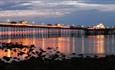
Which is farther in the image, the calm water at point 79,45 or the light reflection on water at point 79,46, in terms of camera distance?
the calm water at point 79,45

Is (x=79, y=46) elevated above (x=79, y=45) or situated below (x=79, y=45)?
above

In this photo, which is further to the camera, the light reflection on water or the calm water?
the calm water

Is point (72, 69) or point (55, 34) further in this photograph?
point (55, 34)

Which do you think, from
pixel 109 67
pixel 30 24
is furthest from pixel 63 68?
pixel 30 24

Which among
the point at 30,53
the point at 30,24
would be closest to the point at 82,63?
the point at 30,53

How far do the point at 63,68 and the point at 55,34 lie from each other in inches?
7294

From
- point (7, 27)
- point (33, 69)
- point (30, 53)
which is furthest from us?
point (7, 27)

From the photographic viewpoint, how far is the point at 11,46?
15.6 meters

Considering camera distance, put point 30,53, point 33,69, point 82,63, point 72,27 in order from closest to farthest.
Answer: point 33,69, point 82,63, point 30,53, point 72,27

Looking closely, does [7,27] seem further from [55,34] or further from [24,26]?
[55,34]

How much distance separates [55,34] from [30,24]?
45.7 meters

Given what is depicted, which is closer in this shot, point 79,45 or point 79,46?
point 79,46

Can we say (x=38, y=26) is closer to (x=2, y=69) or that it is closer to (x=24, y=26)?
(x=24, y=26)

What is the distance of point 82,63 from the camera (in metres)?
11.8
